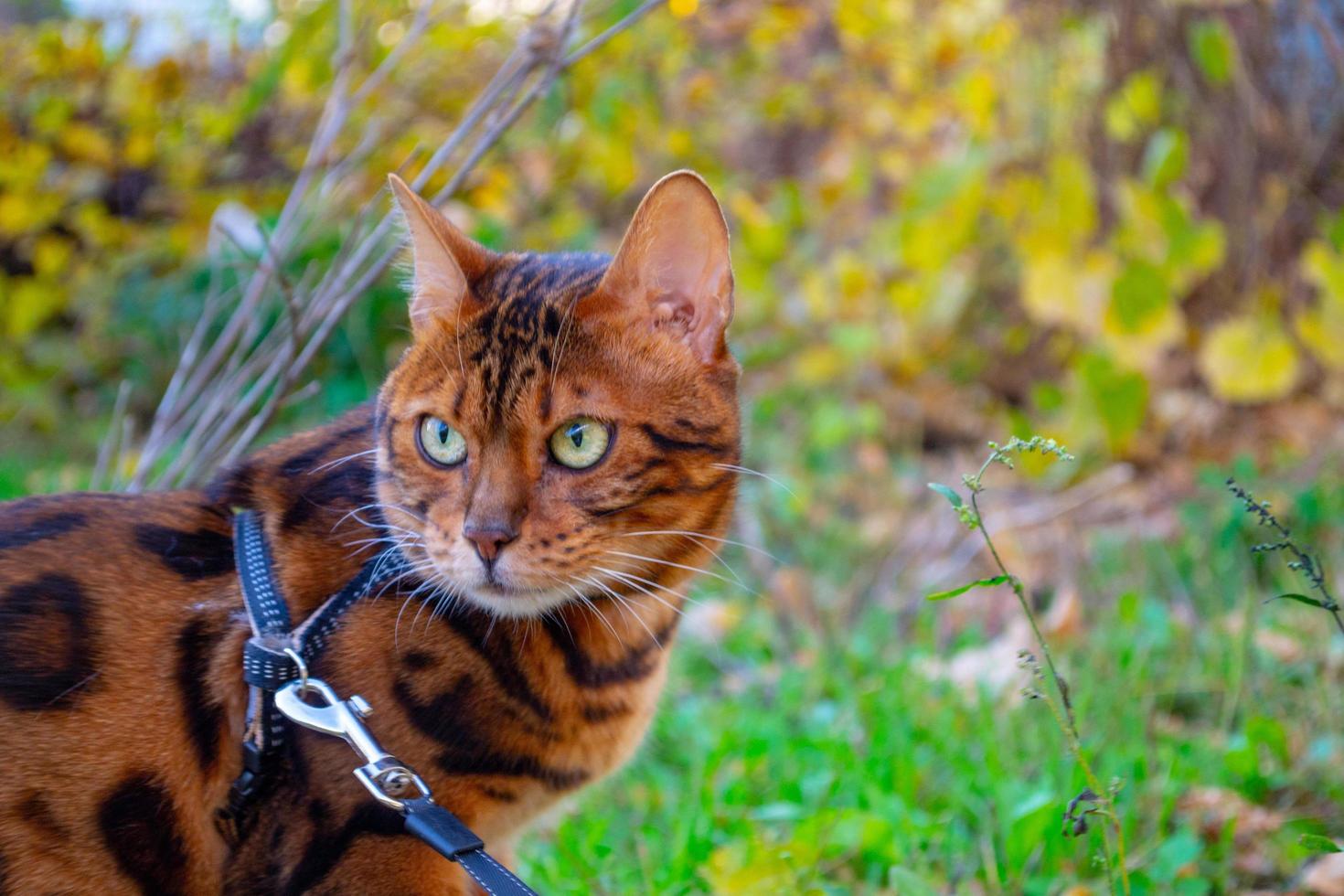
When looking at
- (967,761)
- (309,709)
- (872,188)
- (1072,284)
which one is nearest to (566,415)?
(309,709)

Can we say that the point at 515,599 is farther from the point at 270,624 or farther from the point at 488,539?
the point at 270,624

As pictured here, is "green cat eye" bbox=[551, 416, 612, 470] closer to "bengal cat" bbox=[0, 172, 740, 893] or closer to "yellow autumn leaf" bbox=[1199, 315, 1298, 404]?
"bengal cat" bbox=[0, 172, 740, 893]

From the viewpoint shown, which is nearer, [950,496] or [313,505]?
[950,496]

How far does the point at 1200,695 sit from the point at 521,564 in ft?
6.61

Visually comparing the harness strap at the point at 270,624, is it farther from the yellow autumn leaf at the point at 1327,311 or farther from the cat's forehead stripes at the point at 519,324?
the yellow autumn leaf at the point at 1327,311

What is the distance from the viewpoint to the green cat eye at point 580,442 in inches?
68.9

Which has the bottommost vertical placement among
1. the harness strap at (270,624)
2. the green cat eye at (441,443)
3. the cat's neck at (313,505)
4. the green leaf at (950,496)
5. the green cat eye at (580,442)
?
the harness strap at (270,624)

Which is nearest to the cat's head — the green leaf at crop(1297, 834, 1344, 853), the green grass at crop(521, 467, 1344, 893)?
the green grass at crop(521, 467, 1344, 893)

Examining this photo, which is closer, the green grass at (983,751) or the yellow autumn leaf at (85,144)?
the green grass at (983,751)

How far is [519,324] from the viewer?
1.84 metres

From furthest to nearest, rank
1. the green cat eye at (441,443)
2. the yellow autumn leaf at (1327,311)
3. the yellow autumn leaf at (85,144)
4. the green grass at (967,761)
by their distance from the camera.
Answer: the yellow autumn leaf at (85,144) → the yellow autumn leaf at (1327,311) → the green grass at (967,761) → the green cat eye at (441,443)

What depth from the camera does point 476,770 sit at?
168 centimetres

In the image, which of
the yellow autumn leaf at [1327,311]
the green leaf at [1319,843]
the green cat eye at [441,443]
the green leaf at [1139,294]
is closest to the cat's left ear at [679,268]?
the green cat eye at [441,443]

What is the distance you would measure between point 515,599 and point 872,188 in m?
4.79
